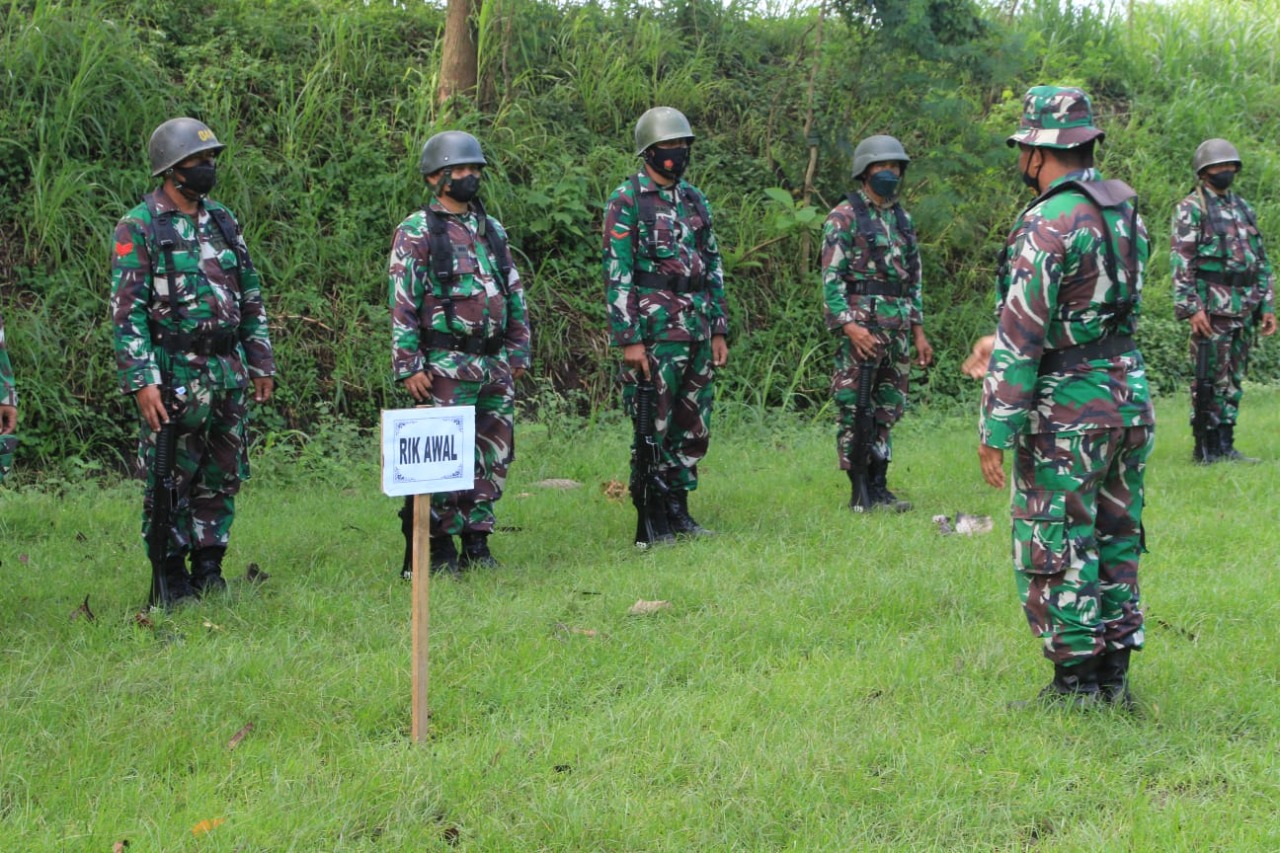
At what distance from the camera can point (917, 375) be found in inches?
488

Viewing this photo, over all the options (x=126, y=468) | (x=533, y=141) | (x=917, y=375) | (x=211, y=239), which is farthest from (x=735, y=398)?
(x=211, y=239)

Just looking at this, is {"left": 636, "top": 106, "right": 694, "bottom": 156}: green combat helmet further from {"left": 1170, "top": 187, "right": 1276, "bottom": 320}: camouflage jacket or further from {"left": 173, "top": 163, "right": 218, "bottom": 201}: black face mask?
{"left": 1170, "top": 187, "right": 1276, "bottom": 320}: camouflage jacket

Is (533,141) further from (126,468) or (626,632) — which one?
(626,632)

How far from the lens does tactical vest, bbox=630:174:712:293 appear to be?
7035mm

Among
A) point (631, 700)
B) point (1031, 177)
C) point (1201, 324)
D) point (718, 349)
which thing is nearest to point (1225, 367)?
point (1201, 324)

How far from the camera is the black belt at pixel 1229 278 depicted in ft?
29.7

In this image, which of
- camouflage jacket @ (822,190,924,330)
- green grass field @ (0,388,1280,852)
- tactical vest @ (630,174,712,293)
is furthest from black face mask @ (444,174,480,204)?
camouflage jacket @ (822,190,924,330)

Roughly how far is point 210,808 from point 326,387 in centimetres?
660

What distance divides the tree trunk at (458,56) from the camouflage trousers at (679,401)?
218 inches

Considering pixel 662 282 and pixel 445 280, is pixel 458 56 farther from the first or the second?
pixel 445 280

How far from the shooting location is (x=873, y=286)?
7.84m

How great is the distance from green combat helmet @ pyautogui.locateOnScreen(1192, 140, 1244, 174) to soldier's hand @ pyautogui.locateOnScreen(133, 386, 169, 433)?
23.8ft

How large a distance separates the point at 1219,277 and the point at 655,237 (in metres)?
4.52

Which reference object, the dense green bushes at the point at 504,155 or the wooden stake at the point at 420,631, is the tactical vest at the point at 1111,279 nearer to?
the wooden stake at the point at 420,631
